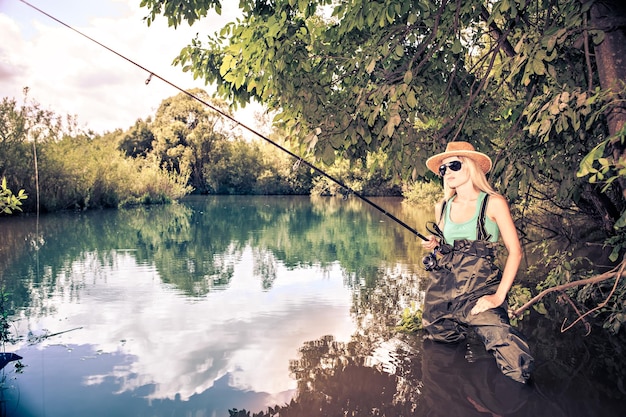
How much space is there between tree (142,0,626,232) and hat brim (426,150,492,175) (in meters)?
0.39

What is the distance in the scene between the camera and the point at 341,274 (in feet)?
39.5

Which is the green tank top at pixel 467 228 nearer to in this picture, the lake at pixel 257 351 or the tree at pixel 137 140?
the lake at pixel 257 351

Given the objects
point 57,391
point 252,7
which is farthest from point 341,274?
point 57,391

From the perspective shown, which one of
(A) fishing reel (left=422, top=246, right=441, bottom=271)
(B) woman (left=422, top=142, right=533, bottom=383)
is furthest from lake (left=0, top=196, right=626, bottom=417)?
(A) fishing reel (left=422, top=246, right=441, bottom=271)

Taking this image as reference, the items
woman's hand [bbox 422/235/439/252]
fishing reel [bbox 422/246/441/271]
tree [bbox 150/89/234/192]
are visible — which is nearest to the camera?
fishing reel [bbox 422/246/441/271]

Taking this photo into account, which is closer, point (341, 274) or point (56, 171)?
point (341, 274)

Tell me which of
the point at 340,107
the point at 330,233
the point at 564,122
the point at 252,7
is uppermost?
the point at 252,7

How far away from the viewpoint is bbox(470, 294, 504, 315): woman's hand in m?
4.42

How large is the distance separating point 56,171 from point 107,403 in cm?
2657

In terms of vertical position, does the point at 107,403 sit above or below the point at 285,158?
below

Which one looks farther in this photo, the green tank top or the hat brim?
the hat brim

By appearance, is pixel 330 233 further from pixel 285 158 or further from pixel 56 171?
pixel 285 158

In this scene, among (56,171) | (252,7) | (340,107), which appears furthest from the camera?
(56,171)

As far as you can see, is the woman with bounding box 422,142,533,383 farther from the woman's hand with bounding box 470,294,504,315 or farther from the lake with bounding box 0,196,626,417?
the lake with bounding box 0,196,626,417
